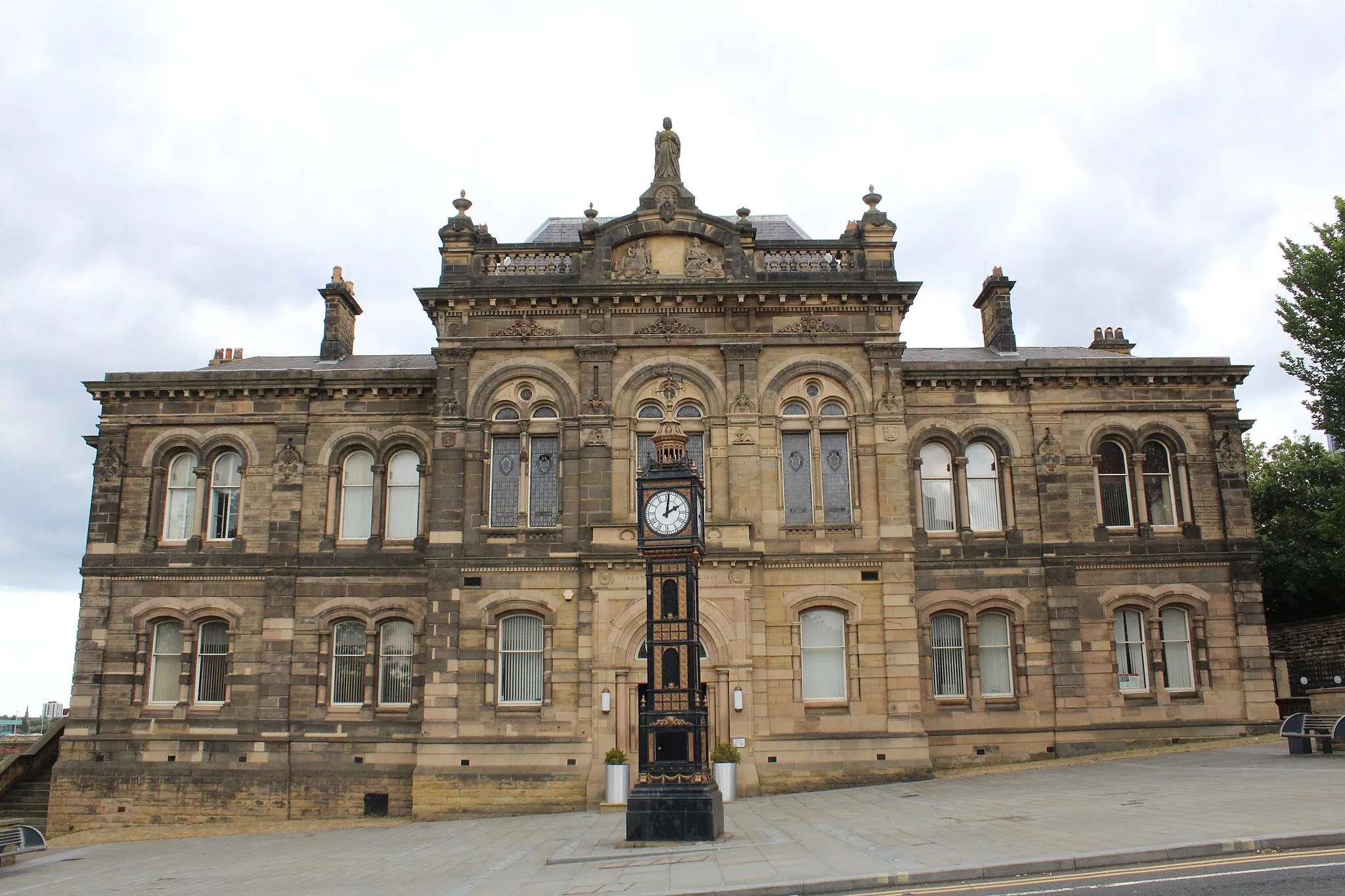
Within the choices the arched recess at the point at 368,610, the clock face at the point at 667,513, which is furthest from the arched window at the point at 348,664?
the clock face at the point at 667,513

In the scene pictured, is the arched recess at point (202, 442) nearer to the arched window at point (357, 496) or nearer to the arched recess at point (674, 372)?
the arched window at point (357, 496)

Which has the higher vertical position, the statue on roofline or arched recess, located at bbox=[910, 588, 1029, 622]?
the statue on roofline

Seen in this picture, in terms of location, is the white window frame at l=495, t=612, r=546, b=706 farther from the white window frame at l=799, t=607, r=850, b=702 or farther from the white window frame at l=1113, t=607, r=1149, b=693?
the white window frame at l=1113, t=607, r=1149, b=693

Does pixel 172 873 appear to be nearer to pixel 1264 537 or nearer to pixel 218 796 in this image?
pixel 218 796

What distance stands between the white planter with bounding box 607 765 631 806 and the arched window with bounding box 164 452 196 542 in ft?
44.0

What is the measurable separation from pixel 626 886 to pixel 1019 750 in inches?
631

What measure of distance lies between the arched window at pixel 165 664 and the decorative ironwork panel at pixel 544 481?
33.2ft

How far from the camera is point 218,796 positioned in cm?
2456

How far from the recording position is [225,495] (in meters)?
26.9

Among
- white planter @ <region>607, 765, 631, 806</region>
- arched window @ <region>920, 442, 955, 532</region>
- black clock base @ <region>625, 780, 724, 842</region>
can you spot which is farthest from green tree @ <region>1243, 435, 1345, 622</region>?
black clock base @ <region>625, 780, 724, 842</region>

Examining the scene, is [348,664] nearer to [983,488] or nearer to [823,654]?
[823,654]

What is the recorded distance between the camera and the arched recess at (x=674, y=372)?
24250 mm

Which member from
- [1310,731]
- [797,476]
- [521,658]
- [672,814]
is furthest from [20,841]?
[1310,731]

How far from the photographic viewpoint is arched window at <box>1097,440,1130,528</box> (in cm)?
2669
